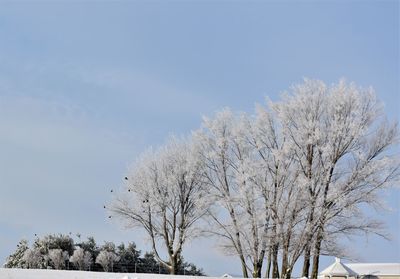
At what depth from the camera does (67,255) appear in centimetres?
4081

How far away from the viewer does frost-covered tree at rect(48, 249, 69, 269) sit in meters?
39.9

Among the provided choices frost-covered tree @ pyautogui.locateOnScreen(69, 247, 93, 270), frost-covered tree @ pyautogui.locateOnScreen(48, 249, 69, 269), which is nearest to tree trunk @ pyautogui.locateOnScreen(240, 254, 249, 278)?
frost-covered tree @ pyautogui.locateOnScreen(69, 247, 93, 270)

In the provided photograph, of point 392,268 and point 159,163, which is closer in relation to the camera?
point 159,163

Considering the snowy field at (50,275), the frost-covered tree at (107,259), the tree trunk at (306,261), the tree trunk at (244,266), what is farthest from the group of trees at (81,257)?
the snowy field at (50,275)

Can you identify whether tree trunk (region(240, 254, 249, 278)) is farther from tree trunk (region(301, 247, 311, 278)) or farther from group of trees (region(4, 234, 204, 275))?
group of trees (region(4, 234, 204, 275))

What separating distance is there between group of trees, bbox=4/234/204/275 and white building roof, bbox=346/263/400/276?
36.3 feet

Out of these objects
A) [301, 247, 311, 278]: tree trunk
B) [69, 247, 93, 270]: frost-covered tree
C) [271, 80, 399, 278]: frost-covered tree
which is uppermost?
[271, 80, 399, 278]: frost-covered tree

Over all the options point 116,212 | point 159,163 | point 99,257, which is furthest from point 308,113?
point 99,257

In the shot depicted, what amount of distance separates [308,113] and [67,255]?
22.5 meters

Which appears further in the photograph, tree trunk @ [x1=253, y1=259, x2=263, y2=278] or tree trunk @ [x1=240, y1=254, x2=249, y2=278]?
tree trunk @ [x1=240, y1=254, x2=249, y2=278]

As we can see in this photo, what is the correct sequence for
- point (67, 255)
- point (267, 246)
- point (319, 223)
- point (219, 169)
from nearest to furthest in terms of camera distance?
point (319, 223), point (267, 246), point (219, 169), point (67, 255)

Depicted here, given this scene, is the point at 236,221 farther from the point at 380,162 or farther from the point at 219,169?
the point at 380,162

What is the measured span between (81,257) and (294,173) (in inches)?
792

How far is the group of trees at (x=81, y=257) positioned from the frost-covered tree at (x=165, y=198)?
535cm
